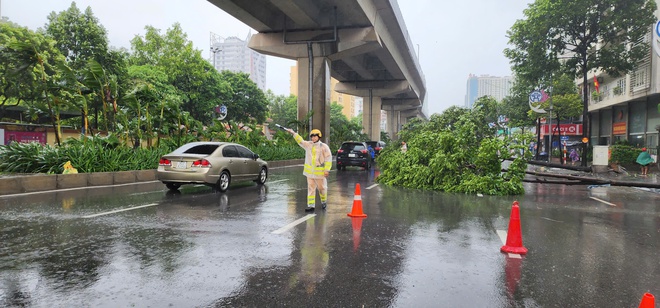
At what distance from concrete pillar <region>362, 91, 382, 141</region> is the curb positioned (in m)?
43.2

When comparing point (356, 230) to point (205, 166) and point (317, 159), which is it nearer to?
point (317, 159)

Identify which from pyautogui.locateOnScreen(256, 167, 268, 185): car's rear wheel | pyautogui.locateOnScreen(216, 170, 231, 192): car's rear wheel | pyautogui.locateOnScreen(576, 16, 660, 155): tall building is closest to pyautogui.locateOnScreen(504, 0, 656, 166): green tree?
pyautogui.locateOnScreen(576, 16, 660, 155): tall building

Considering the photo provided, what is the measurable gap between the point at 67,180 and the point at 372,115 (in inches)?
1843

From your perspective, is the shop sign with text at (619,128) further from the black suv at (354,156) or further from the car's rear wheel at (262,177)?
the car's rear wheel at (262,177)

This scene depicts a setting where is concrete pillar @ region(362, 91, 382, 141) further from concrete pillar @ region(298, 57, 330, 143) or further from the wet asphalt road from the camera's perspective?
the wet asphalt road

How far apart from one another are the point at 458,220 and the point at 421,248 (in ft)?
8.50

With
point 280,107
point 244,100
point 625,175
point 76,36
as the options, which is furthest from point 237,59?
point 625,175

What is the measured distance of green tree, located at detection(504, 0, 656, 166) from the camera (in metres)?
27.9

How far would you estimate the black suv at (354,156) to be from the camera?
2325cm

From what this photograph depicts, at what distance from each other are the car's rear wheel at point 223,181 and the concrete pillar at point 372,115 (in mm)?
44187

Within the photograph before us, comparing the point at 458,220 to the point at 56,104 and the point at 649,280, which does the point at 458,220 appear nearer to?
the point at 649,280

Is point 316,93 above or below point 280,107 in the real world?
below

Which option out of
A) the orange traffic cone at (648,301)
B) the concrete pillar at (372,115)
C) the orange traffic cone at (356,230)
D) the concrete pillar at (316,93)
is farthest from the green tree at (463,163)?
the concrete pillar at (372,115)

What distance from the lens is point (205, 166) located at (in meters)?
11.5
